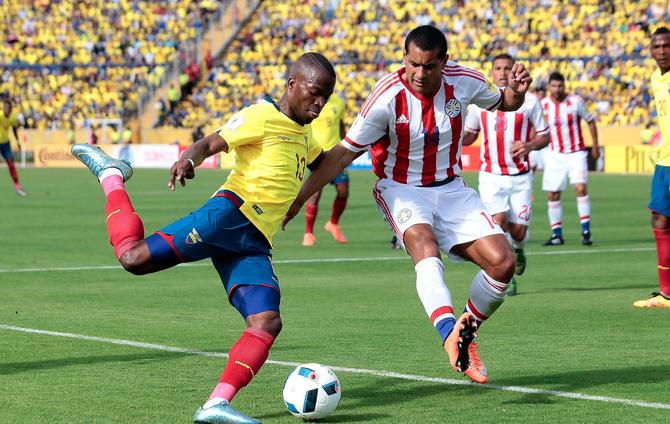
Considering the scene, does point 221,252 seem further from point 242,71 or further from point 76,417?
point 242,71

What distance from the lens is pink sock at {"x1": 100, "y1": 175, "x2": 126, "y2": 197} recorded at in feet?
24.5

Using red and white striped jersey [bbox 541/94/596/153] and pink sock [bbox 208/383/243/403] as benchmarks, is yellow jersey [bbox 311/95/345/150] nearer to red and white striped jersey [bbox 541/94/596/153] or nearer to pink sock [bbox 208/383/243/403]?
red and white striped jersey [bbox 541/94/596/153]

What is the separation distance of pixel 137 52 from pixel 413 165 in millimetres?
48635

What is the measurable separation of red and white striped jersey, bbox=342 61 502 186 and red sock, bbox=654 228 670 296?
406cm

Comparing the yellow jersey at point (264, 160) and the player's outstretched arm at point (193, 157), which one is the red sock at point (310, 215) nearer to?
the yellow jersey at point (264, 160)

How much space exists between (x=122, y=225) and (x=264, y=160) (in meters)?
0.92

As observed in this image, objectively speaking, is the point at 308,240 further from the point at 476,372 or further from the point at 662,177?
the point at 476,372

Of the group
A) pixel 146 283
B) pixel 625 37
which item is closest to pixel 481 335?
pixel 146 283

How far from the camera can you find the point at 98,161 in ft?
25.4

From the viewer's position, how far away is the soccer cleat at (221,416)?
5.93 m

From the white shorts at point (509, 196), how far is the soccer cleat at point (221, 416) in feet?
24.6

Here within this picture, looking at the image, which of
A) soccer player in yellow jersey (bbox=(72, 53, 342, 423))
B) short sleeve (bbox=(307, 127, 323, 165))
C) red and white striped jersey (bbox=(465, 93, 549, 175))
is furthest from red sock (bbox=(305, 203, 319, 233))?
soccer player in yellow jersey (bbox=(72, 53, 342, 423))

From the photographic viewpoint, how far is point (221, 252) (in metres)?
6.63

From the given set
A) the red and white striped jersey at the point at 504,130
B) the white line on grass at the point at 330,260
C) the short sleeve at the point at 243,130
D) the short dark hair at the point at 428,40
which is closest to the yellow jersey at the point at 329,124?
the white line on grass at the point at 330,260
